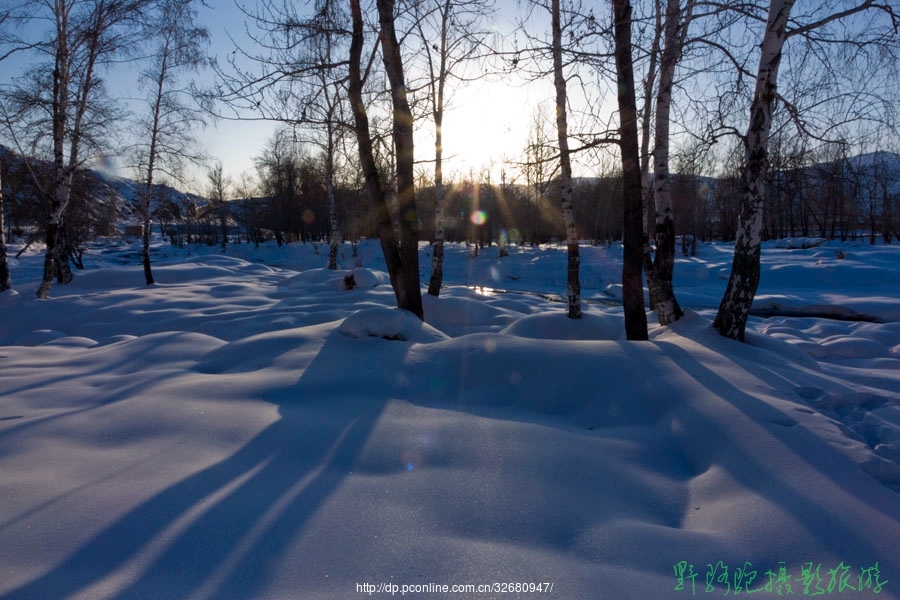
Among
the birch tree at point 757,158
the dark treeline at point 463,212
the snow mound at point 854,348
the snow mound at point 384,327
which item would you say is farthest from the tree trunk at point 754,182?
the dark treeline at point 463,212

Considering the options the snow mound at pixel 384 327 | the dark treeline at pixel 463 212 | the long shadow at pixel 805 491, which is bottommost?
the long shadow at pixel 805 491

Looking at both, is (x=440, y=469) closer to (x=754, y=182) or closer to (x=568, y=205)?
(x=754, y=182)

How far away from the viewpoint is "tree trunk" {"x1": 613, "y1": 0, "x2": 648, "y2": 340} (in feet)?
17.3

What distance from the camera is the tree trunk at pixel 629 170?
17.3 ft

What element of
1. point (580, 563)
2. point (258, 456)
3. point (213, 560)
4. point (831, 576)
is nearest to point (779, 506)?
point (831, 576)

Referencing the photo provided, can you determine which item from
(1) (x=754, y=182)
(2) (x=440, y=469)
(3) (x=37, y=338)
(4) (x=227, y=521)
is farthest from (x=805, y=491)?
(3) (x=37, y=338)

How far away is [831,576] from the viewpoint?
1739 millimetres

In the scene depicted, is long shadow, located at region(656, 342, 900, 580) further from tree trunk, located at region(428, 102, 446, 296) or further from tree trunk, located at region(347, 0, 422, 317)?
tree trunk, located at region(428, 102, 446, 296)

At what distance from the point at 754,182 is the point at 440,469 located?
15.6 feet

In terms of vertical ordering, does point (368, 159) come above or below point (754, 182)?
above

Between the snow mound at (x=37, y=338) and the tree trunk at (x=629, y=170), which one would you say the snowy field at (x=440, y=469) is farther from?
the snow mound at (x=37, y=338)

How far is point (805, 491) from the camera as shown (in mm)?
2240

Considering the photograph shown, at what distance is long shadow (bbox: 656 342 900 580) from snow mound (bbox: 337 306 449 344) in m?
3.05

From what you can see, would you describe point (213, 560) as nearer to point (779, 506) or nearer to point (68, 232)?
point (779, 506)
